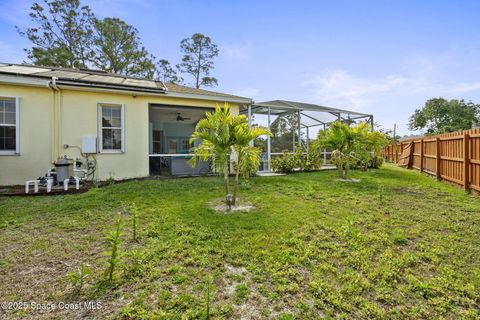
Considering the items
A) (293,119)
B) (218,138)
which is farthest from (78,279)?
(293,119)

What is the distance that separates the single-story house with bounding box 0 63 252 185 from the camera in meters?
7.05

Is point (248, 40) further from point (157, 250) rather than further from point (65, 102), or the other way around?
point (157, 250)

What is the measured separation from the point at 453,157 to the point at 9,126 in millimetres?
14314

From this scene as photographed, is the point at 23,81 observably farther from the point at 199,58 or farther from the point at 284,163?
the point at 199,58

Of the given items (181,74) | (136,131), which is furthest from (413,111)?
(136,131)

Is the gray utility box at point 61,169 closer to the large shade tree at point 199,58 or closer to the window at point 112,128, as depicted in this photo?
the window at point 112,128

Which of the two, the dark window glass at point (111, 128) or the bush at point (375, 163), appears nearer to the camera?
the dark window glass at point (111, 128)

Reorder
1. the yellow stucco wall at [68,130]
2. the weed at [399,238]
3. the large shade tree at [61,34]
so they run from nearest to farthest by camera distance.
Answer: the weed at [399,238] → the yellow stucco wall at [68,130] → the large shade tree at [61,34]

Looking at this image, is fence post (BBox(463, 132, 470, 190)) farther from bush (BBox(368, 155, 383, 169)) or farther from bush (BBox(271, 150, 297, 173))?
bush (BBox(368, 155, 383, 169))

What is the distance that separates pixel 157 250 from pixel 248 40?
416 inches

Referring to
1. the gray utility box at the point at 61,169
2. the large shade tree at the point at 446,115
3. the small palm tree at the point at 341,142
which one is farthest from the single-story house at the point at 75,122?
the large shade tree at the point at 446,115

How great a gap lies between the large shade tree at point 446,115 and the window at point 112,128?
43113mm

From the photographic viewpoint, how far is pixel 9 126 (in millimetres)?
7043

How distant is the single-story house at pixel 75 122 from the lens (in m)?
7.05
